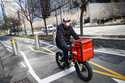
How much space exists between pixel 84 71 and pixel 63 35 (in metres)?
1.51

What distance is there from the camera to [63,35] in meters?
6.21

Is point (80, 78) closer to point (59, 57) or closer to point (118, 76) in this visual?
point (118, 76)

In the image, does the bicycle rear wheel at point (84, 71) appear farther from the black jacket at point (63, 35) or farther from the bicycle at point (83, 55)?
the black jacket at point (63, 35)

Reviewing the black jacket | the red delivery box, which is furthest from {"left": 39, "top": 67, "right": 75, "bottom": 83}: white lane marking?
the red delivery box

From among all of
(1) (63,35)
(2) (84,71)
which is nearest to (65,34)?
(1) (63,35)

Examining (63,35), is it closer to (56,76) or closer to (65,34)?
(65,34)

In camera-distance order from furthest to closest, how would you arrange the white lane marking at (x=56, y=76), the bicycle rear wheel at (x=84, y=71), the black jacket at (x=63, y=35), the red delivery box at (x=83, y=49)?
1. the white lane marking at (x=56, y=76)
2. the black jacket at (x=63, y=35)
3. the bicycle rear wheel at (x=84, y=71)
4. the red delivery box at (x=83, y=49)

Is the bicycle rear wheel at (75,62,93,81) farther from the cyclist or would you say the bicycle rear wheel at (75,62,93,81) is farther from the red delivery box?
the cyclist

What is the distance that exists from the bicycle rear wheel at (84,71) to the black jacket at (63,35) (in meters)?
0.84

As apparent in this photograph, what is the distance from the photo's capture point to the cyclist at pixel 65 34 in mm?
6012

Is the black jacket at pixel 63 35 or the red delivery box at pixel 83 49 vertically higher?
the black jacket at pixel 63 35

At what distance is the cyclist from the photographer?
6012 millimetres

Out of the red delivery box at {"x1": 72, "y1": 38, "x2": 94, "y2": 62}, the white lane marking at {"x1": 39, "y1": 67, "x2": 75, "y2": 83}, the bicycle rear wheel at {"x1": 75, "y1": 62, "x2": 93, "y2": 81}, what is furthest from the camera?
the white lane marking at {"x1": 39, "y1": 67, "x2": 75, "y2": 83}

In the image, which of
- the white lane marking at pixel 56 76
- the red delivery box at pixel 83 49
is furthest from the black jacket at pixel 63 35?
the white lane marking at pixel 56 76
